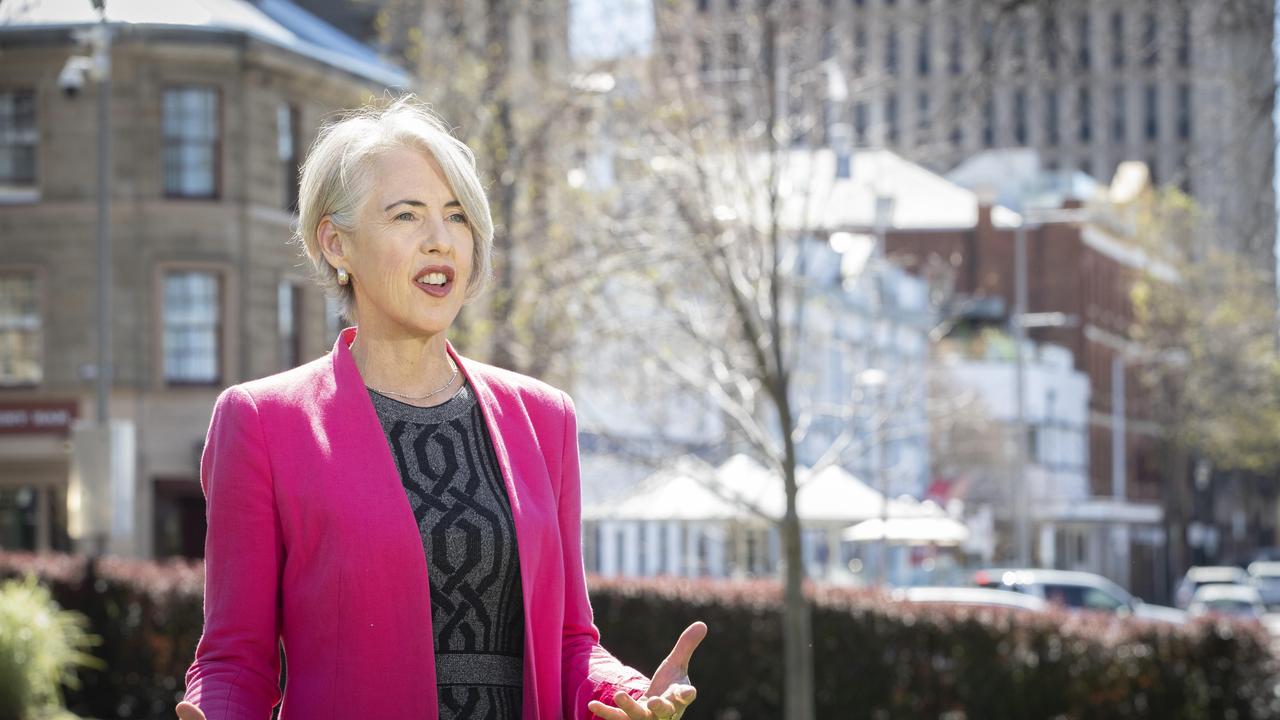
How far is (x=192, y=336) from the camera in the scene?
111ft

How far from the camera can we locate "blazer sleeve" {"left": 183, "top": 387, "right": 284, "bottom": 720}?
124 inches

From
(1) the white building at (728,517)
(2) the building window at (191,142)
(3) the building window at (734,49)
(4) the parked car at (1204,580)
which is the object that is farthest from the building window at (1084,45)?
(4) the parked car at (1204,580)

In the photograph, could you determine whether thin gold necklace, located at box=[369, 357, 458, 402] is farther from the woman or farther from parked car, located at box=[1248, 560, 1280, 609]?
parked car, located at box=[1248, 560, 1280, 609]

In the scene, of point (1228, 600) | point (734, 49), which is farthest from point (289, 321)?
point (1228, 600)

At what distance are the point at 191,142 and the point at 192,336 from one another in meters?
3.30

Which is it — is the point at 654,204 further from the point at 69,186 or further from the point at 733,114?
the point at 69,186

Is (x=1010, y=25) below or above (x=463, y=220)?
above

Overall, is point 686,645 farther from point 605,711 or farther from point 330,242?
point 330,242

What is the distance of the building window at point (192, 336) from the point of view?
33.7 meters

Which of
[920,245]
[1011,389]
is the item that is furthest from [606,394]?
[920,245]

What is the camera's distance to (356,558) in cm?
313

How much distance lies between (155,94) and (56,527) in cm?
748

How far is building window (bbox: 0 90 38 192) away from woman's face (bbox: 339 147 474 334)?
32.5 m

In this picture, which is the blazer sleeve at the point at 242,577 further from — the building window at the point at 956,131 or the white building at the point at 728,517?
the white building at the point at 728,517
